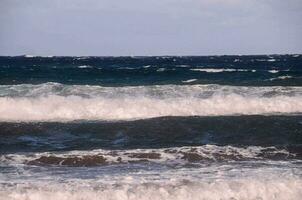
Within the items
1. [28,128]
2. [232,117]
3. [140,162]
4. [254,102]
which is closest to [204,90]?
[254,102]

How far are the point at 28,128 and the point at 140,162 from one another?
5.00 metres

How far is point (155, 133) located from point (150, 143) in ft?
3.84

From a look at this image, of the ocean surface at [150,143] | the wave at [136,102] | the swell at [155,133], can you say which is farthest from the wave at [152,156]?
the wave at [136,102]

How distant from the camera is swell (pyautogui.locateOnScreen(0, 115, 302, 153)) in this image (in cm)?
987

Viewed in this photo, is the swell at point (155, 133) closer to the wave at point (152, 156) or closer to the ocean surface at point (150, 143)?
the ocean surface at point (150, 143)

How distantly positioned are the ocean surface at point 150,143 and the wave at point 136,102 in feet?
0.11

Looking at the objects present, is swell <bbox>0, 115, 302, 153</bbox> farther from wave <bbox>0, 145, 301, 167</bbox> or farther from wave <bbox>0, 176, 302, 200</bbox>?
wave <bbox>0, 176, 302, 200</bbox>

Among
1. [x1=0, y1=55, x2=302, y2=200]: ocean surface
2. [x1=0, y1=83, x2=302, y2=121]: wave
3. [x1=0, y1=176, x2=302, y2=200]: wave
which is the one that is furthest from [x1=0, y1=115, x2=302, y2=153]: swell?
[x1=0, y1=176, x2=302, y2=200]: wave

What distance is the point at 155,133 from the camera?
440 inches

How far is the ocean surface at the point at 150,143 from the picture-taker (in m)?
6.29

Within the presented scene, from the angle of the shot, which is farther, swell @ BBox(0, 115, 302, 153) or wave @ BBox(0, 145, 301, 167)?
swell @ BBox(0, 115, 302, 153)

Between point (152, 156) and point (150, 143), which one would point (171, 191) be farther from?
point (150, 143)

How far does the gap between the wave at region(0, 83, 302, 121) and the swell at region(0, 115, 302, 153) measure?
1.16 metres

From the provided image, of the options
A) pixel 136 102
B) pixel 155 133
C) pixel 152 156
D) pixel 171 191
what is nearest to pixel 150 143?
pixel 155 133
